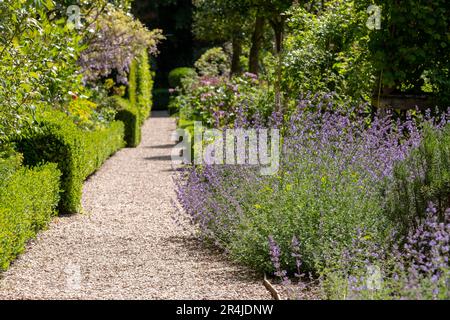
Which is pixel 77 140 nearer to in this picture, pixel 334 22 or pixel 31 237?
pixel 31 237

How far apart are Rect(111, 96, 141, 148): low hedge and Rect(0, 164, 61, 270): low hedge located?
837 centimetres

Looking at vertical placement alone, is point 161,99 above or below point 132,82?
below

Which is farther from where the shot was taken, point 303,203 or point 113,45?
point 113,45

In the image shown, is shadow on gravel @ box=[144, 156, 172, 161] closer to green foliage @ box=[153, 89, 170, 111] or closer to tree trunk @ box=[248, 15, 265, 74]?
tree trunk @ box=[248, 15, 265, 74]

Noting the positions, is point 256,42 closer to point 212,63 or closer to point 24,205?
point 212,63

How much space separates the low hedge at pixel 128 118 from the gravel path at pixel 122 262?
22.1 ft

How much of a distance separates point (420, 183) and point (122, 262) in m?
2.31

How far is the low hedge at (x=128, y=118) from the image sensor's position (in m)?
16.2

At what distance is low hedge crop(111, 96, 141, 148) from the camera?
16250 mm

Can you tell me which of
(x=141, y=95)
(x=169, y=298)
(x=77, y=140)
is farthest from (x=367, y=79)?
(x=141, y=95)

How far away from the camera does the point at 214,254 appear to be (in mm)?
6324

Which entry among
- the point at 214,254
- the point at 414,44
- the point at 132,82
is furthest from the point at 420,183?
the point at 132,82

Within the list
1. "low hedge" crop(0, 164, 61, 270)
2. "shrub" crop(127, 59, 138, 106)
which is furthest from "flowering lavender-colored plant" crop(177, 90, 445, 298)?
"shrub" crop(127, 59, 138, 106)
